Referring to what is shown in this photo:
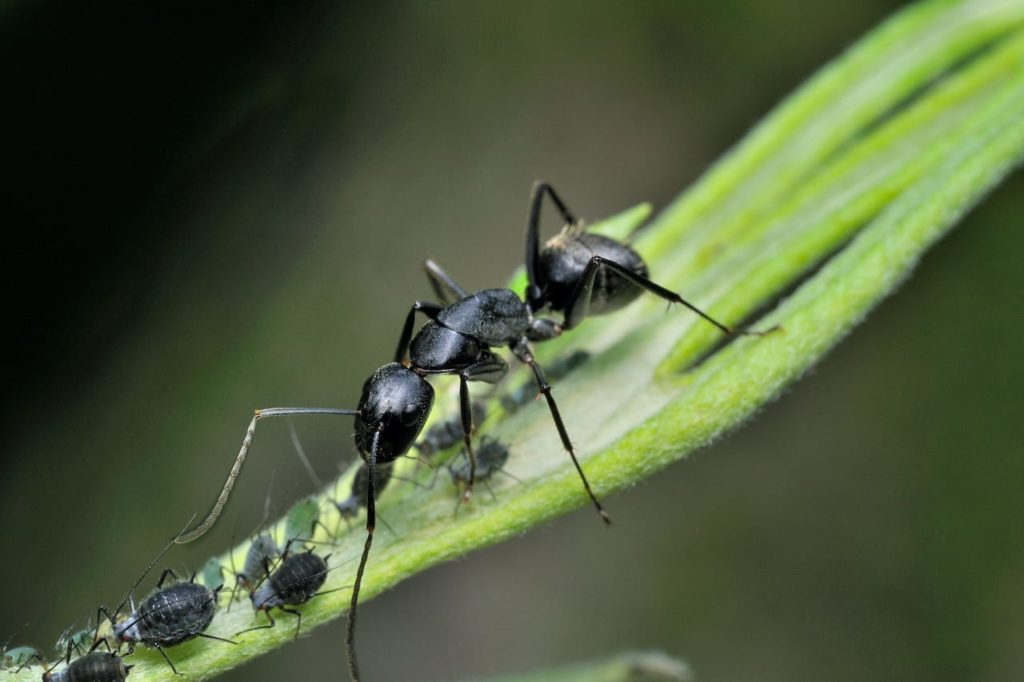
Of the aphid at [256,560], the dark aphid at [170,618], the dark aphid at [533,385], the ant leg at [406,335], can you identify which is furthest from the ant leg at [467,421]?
the dark aphid at [170,618]

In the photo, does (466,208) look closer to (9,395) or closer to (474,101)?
(474,101)

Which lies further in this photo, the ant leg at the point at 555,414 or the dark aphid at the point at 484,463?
the dark aphid at the point at 484,463

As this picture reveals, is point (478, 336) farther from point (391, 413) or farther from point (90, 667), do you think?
point (90, 667)

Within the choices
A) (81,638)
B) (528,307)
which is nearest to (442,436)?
(528,307)

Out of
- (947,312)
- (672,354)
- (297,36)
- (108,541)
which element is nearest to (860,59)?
(672,354)

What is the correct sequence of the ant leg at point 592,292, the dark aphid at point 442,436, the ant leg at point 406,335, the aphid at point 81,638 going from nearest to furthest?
the aphid at point 81,638 → the dark aphid at point 442,436 → the ant leg at point 592,292 → the ant leg at point 406,335

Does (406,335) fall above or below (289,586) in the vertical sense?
above

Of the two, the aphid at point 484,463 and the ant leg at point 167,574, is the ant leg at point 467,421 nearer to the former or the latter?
the aphid at point 484,463
